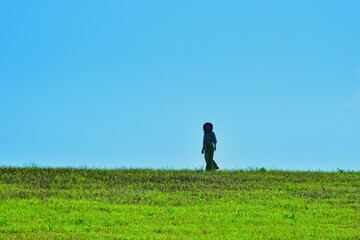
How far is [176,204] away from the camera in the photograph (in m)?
17.5

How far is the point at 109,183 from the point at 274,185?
8.46m

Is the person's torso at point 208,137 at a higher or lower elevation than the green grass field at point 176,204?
higher

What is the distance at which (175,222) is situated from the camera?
14.1 meters

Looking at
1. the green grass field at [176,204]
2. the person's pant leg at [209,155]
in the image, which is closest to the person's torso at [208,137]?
the person's pant leg at [209,155]

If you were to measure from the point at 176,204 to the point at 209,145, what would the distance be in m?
9.51

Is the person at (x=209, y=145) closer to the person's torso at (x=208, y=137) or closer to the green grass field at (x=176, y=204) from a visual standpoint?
the person's torso at (x=208, y=137)

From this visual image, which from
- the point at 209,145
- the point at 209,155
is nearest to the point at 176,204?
the point at 209,145

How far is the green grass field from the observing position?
13.0 meters

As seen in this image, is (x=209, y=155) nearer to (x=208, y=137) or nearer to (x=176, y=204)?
(x=208, y=137)

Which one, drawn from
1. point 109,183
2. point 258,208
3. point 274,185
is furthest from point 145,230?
point 274,185

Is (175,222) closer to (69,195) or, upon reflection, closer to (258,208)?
(258,208)

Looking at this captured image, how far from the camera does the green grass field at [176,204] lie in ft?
42.7

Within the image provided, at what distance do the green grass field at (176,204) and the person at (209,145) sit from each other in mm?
1440

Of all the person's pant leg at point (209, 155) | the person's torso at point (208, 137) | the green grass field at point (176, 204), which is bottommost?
the green grass field at point (176, 204)
